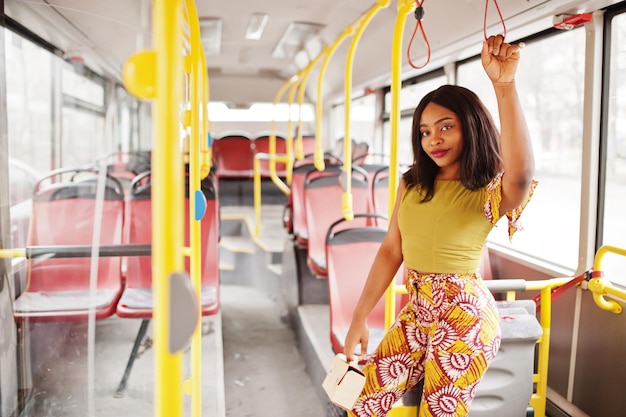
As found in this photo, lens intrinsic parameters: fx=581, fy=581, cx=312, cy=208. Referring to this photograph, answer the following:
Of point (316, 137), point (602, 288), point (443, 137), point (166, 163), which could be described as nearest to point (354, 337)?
point (443, 137)

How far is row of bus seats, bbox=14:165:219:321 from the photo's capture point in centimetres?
240

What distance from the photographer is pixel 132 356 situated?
112 inches

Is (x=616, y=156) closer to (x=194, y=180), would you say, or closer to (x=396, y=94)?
(x=396, y=94)

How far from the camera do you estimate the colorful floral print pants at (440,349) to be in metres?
1.62

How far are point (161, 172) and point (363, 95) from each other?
21.3ft

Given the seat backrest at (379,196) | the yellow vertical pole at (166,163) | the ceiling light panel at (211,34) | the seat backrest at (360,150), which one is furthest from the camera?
the seat backrest at (360,150)

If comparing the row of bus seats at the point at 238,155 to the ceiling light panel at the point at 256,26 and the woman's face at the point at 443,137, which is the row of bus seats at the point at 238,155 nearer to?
the ceiling light panel at the point at 256,26

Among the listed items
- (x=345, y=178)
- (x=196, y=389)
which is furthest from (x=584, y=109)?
(x=196, y=389)

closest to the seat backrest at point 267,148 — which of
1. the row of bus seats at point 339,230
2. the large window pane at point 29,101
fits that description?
the row of bus seats at point 339,230

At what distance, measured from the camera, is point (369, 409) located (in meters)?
1.74

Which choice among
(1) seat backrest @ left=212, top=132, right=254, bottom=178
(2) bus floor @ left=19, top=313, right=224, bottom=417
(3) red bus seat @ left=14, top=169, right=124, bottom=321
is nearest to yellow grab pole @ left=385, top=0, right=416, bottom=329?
(2) bus floor @ left=19, top=313, right=224, bottom=417

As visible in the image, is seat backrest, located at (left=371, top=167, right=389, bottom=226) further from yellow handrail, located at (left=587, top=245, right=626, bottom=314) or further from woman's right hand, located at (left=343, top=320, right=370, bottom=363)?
woman's right hand, located at (left=343, top=320, right=370, bottom=363)

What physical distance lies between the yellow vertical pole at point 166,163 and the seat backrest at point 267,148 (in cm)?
763

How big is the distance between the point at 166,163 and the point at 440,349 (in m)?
1.01
